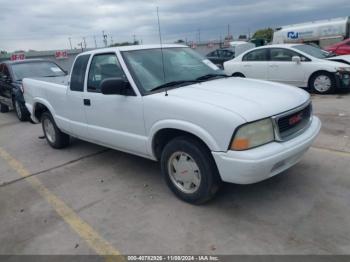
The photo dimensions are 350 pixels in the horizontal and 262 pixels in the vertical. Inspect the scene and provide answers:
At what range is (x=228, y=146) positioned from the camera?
10.7 feet

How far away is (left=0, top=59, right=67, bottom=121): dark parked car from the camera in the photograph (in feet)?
30.1

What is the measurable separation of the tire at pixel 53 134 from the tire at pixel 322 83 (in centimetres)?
709

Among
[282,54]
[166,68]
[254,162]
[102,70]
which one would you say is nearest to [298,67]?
[282,54]

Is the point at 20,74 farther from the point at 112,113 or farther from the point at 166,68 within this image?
the point at 166,68

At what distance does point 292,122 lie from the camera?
3645 mm

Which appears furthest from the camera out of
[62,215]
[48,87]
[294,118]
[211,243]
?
[48,87]

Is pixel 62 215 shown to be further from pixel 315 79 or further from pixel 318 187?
pixel 315 79

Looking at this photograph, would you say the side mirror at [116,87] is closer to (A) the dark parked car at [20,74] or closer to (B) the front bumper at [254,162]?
(B) the front bumper at [254,162]

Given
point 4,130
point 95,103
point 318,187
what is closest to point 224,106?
point 318,187

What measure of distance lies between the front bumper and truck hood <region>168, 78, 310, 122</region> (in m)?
0.32

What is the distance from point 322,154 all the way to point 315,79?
Answer: 5426 millimetres

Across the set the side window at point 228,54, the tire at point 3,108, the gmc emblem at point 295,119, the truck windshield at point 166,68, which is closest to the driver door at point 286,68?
the truck windshield at point 166,68

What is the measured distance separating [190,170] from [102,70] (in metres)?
2.00

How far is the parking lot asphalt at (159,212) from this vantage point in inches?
125
